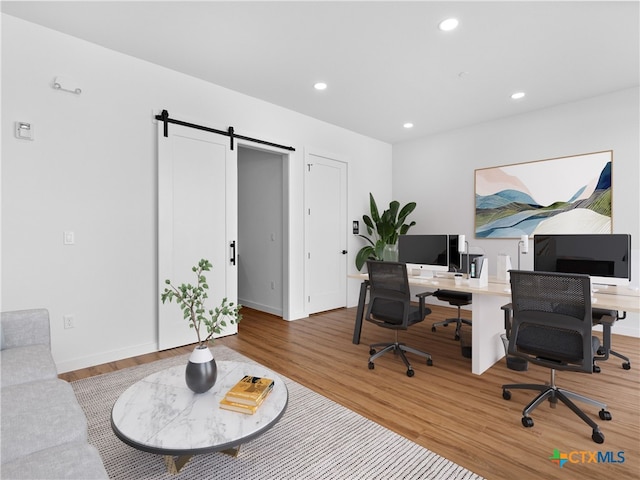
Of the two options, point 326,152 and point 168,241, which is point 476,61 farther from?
point 168,241

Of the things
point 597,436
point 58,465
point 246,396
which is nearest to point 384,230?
point 597,436

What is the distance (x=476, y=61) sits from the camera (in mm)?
3342

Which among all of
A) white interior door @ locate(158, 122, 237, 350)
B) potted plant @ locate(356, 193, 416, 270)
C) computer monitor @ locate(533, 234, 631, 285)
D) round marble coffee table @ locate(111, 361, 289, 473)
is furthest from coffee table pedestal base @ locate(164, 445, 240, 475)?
potted plant @ locate(356, 193, 416, 270)

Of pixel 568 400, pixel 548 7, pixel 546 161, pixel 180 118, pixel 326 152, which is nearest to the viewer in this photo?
pixel 568 400

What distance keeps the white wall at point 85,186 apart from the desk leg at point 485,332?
3.07 metres

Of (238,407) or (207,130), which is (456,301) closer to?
(238,407)

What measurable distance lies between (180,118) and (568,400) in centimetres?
412

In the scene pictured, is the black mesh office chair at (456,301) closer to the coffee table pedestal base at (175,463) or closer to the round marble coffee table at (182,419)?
the round marble coffee table at (182,419)

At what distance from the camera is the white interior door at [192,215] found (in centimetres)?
347

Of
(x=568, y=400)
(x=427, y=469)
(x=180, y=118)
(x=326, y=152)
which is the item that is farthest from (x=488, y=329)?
(x=180, y=118)

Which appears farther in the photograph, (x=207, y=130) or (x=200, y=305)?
(x=207, y=130)

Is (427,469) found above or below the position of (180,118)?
below

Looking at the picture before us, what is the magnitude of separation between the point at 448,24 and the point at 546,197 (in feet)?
9.61

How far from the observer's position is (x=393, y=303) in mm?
3078
